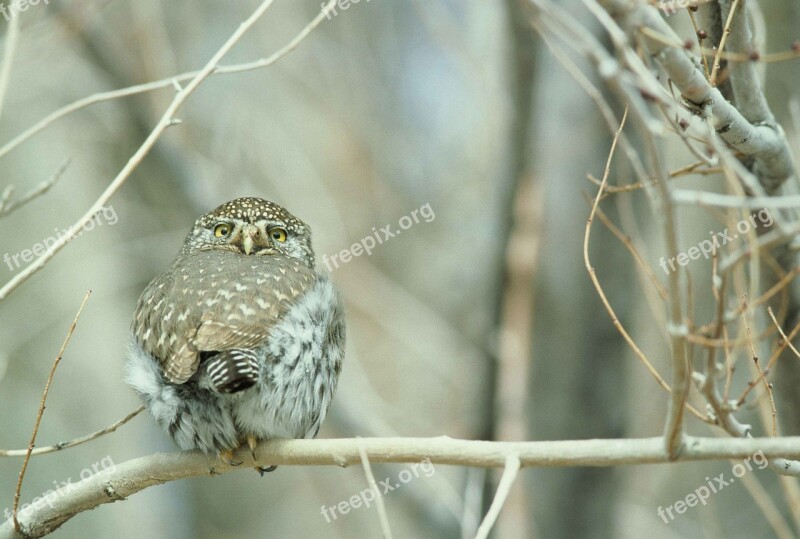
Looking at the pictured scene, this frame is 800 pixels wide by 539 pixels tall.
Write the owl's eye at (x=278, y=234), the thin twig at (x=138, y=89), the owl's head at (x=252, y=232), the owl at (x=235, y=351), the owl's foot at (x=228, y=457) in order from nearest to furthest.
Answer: the thin twig at (x=138, y=89) → the owl at (x=235, y=351) → the owl's foot at (x=228, y=457) → the owl's head at (x=252, y=232) → the owl's eye at (x=278, y=234)

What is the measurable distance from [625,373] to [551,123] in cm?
170

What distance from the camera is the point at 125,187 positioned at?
28.7ft

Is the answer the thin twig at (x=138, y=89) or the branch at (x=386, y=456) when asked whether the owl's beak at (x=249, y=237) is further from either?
the branch at (x=386, y=456)

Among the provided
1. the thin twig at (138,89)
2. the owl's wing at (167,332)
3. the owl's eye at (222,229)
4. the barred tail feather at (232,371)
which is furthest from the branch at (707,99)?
the owl's eye at (222,229)

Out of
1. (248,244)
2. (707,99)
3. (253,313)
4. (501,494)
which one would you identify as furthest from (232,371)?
(707,99)

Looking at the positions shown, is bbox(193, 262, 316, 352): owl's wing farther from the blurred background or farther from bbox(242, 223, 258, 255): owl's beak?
the blurred background

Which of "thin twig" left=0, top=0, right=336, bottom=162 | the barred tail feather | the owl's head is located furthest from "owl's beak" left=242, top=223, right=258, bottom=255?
the barred tail feather

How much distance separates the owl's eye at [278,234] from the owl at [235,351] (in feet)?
2.39

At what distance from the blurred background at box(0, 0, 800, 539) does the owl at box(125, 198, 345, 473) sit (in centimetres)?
248

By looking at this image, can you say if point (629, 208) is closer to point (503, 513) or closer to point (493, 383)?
point (493, 383)

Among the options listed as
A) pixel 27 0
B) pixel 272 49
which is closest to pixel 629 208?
pixel 27 0

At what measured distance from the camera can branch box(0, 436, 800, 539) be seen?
2.30m

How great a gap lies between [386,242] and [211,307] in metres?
7.59

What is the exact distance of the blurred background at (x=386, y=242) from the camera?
19.4 ft
